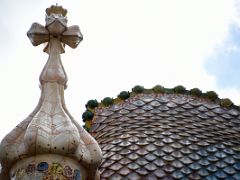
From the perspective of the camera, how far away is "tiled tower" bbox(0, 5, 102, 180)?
32.4 feet

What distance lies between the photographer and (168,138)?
13.0 metres

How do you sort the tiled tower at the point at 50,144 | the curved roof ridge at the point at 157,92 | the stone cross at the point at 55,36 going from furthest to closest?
the curved roof ridge at the point at 157,92 < the stone cross at the point at 55,36 < the tiled tower at the point at 50,144

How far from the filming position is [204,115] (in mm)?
13688

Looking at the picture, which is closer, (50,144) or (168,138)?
(50,144)

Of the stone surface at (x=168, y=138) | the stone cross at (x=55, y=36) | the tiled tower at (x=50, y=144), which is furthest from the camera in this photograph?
the stone surface at (x=168, y=138)

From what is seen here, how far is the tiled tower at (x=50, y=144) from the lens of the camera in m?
9.88

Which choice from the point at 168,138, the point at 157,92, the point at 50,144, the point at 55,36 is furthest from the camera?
the point at 157,92

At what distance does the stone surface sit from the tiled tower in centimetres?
209

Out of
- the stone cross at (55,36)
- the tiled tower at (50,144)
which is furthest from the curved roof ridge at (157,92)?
the tiled tower at (50,144)

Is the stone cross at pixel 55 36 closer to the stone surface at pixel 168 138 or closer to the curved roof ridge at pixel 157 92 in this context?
the stone surface at pixel 168 138

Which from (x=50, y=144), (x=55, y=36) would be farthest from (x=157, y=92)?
→ (x=50, y=144)

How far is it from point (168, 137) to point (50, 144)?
339cm

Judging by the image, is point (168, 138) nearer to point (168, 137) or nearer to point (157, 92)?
point (168, 137)

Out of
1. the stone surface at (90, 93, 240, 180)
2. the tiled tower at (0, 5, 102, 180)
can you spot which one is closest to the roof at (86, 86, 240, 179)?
the stone surface at (90, 93, 240, 180)
